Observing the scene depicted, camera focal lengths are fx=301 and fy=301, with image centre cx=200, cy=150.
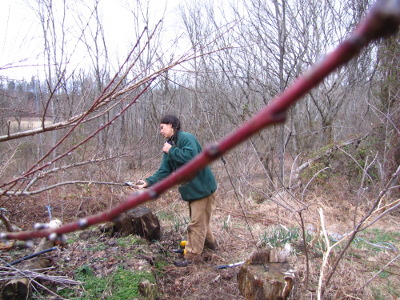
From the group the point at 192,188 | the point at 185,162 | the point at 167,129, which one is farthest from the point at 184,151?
the point at 192,188

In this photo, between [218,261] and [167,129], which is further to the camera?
[218,261]

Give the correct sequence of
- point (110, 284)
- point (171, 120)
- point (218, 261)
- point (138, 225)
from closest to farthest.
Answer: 1. point (110, 284)
2. point (171, 120)
3. point (218, 261)
4. point (138, 225)

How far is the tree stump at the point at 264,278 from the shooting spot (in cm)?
292

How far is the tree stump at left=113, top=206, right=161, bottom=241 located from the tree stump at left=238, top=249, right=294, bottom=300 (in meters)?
1.67

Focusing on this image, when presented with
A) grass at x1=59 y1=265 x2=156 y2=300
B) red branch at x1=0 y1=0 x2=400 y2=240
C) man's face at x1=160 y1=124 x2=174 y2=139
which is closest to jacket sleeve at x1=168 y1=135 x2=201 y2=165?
man's face at x1=160 y1=124 x2=174 y2=139

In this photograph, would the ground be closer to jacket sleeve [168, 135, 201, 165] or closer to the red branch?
jacket sleeve [168, 135, 201, 165]

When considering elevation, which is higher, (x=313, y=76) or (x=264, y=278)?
(x=313, y=76)

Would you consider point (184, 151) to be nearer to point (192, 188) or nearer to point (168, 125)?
point (168, 125)

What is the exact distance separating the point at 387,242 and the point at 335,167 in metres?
3.32

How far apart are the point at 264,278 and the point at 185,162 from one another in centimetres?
160

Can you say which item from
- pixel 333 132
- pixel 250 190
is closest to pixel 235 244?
pixel 250 190

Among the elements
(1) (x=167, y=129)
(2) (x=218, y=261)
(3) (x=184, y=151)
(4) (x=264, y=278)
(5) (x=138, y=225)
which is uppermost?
(1) (x=167, y=129)

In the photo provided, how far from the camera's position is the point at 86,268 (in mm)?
3158

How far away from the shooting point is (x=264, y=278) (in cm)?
301
